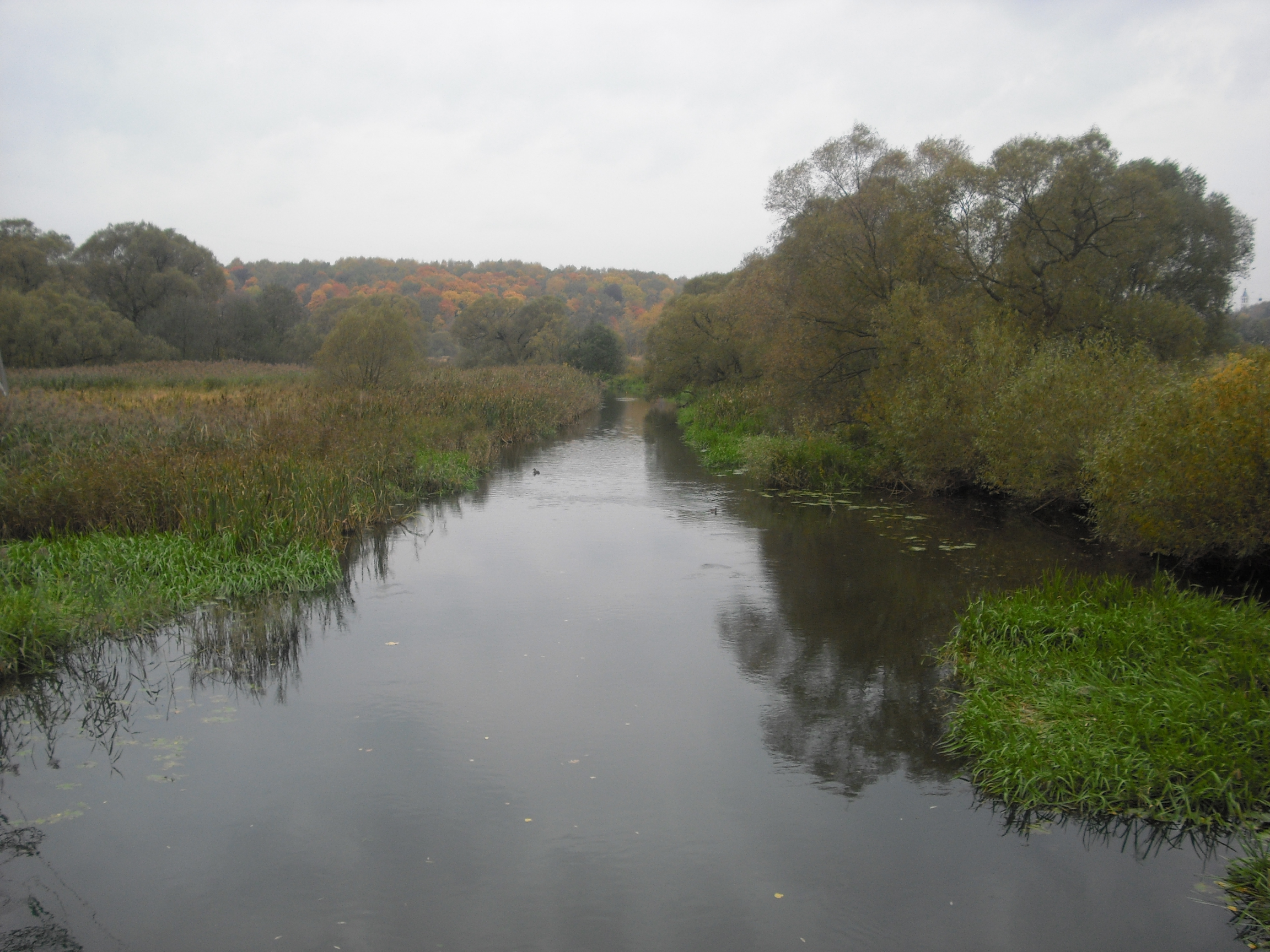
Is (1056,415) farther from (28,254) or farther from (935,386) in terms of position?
(28,254)

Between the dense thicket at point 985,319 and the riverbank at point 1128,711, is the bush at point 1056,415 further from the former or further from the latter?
the riverbank at point 1128,711

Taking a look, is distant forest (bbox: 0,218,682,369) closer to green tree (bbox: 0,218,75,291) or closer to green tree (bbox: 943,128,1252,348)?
green tree (bbox: 0,218,75,291)

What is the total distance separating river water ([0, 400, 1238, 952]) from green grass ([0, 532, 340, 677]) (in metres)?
0.38

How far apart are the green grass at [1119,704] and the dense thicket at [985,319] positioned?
273 cm

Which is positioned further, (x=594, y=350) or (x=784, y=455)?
(x=594, y=350)

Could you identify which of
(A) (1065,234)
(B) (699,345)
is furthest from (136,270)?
(A) (1065,234)

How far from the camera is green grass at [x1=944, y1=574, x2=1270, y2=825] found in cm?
480

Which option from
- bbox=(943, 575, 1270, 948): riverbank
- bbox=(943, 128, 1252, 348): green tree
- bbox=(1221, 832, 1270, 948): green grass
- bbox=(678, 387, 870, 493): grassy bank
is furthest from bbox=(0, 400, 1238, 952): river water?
bbox=(943, 128, 1252, 348): green tree

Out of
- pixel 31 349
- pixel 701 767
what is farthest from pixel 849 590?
pixel 31 349

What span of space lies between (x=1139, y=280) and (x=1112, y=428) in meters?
11.7

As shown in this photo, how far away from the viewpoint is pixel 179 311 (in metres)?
45.9

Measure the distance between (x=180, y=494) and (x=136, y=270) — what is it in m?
45.7

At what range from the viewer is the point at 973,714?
5727 mm

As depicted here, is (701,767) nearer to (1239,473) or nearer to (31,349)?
(1239,473)
